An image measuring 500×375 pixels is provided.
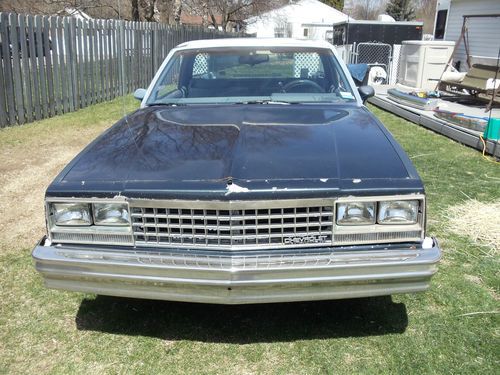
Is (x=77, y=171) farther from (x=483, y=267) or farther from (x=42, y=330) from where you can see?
(x=483, y=267)

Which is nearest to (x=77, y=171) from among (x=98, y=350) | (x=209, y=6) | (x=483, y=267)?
(x=98, y=350)

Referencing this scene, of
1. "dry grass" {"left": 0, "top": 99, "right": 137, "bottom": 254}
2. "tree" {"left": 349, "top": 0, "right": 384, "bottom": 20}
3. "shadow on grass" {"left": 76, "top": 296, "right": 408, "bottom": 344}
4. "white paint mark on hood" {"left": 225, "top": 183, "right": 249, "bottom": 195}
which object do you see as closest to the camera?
"white paint mark on hood" {"left": 225, "top": 183, "right": 249, "bottom": 195}

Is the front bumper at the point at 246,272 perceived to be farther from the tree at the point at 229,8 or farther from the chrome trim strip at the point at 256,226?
the tree at the point at 229,8

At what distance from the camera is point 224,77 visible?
4.20m

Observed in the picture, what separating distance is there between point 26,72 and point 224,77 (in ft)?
19.2

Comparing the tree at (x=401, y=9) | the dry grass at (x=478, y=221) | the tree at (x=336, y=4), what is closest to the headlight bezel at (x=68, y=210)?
the dry grass at (x=478, y=221)

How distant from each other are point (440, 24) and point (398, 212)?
16902 millimetres

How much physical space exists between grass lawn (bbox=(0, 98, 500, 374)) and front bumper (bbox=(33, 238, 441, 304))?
16.7 inches

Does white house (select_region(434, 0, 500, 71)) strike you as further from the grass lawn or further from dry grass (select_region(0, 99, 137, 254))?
the grass lawn

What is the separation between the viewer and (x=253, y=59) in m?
4.23

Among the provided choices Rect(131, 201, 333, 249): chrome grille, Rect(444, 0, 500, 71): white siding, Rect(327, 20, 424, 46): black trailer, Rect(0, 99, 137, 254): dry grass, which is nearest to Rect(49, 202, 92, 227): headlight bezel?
Rect(131, 201, 333, 249): chrome grille

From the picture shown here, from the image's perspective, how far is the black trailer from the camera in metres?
16.0

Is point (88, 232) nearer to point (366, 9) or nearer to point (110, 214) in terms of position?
point (110, 214)

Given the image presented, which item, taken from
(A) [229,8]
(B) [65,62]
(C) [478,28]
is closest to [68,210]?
(B) [65,62]
